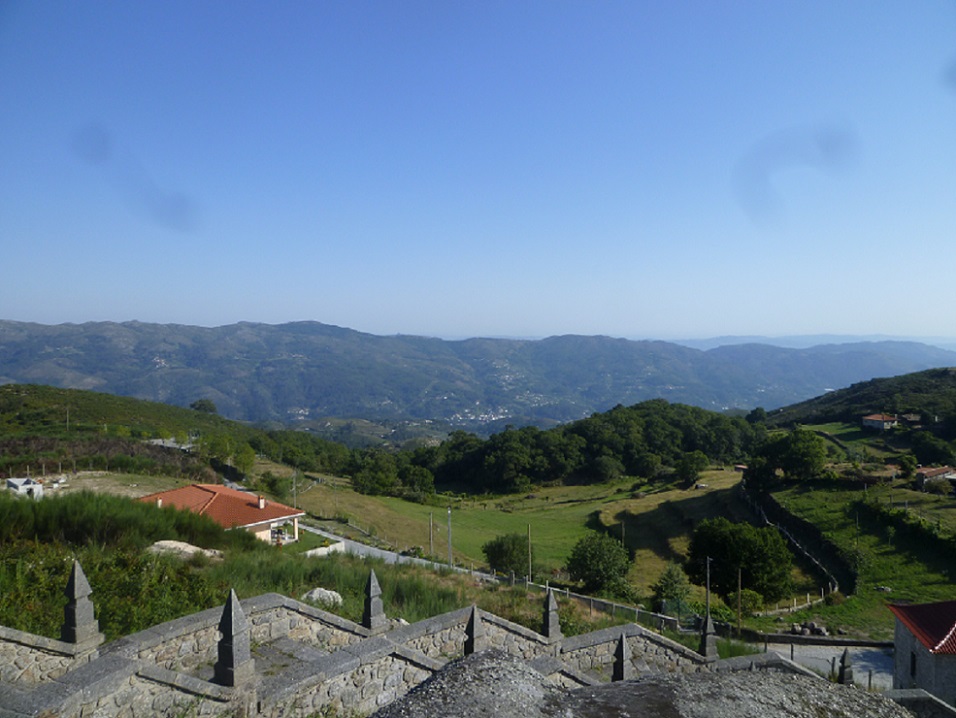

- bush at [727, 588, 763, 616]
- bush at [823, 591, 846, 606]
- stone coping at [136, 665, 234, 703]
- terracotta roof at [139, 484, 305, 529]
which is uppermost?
stone coping at [136, 665, 234, 703]

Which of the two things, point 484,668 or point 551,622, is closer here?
point 484,668

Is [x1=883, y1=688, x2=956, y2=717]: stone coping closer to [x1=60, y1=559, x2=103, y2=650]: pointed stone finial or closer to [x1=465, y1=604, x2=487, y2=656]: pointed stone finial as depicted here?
[x1=465, y1=604, x2=487, y2=656]: pointed stone finial

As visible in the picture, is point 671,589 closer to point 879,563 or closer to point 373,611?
point 879,563

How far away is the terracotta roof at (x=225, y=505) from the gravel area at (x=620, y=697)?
2182 cm

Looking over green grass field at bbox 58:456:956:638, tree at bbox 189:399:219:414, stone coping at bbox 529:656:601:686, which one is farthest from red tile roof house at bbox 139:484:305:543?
tree at bbox 189:399:219:414

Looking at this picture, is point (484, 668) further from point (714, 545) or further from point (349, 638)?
point (714, 545)

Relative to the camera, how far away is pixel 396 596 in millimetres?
14203

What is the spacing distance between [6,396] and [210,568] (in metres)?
63.7

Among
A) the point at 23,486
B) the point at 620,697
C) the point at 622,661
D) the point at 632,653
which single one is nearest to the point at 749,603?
the point at 632,653

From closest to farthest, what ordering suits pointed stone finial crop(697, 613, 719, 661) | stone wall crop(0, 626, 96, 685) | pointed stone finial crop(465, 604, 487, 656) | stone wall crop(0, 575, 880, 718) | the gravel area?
the gravel area
stone wall crop(0, 575, 880, 718)
stone wall crop(0, 626, 96, 685)
pointed stone finial crop(465, 604, 487, 656)
pointed stone finial crop(697, 613, 719, 661)

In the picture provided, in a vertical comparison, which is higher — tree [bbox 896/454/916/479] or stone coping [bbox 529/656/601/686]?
stone coping [bbox 529/656/601/686]

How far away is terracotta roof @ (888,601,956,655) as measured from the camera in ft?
49.3

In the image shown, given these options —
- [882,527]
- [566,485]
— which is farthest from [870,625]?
[566,485]

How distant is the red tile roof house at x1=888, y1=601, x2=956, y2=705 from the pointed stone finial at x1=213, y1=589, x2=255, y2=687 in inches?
644
